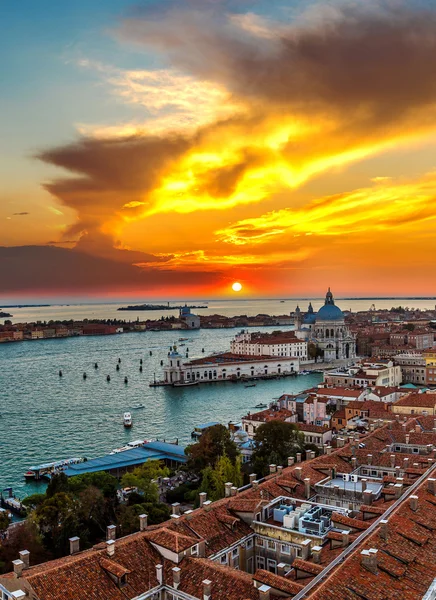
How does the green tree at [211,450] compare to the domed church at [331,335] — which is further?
the domed church at [331,335]

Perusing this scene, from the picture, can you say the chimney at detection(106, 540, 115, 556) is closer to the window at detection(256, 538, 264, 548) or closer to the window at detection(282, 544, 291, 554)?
the window at detection(256, 538, 264, 548)

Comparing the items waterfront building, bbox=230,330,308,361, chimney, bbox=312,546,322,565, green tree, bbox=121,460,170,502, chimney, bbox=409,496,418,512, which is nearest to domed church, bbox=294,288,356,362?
waterfront building, bbox=230,330,308,361

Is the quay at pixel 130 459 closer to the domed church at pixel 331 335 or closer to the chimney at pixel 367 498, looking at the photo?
the chimney at pixel 367 498

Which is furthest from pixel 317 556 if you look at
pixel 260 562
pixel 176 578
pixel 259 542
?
pixel 176 578

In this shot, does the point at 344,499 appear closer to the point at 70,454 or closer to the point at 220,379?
the point at 70,454

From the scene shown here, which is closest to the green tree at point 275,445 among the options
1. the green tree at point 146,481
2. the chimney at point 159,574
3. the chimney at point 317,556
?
the green tree at point 146,481
